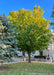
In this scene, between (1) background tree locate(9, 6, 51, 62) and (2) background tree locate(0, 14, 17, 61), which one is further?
(1) background tree locate(9, 6, 51, 62)

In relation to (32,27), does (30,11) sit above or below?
above

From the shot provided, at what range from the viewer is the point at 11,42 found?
13008 mm

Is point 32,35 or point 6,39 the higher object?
point 32,35

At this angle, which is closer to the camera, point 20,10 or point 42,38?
point 42,38

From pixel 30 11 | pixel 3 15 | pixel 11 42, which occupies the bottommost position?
pixel 11 42

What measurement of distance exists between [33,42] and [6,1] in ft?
28.8

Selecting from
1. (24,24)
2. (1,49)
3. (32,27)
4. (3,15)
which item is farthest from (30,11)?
(1,49)

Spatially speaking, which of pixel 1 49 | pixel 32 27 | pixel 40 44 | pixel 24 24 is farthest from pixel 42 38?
pixel 1 49

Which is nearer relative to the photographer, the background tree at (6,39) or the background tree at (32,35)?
the background tree at (6,39)

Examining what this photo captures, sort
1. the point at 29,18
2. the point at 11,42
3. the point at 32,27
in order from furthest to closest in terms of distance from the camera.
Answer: the point at 29,18 < the point at 32,27 < the point at 11,42

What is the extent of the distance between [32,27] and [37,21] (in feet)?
11.8

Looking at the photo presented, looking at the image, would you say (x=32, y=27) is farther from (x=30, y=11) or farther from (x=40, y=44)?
(x=30, y=11)

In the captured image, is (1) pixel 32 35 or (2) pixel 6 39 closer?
(2) pixel 6 39

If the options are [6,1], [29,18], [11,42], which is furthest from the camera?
[29,18]
